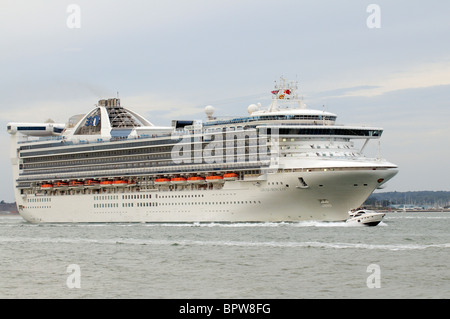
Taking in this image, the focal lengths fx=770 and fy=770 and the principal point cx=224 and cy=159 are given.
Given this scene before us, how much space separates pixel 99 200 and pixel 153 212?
10.2 meters

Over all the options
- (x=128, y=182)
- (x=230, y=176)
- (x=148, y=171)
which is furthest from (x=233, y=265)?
(x=128, y=182)

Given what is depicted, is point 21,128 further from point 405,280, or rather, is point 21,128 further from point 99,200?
point 405,280

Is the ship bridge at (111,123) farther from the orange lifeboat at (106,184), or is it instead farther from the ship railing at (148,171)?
the orange lifeboat at (106,184)

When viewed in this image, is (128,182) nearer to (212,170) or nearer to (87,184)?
(87,184)

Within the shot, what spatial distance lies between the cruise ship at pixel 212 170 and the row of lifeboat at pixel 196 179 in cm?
11

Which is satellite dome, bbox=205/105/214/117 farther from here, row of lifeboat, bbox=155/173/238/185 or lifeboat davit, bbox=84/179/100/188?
lifeboat davit, bbox=84/179/100/188

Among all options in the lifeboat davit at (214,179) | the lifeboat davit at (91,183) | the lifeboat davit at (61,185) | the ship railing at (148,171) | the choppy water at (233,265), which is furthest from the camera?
the lifeboat davit at (61,185)

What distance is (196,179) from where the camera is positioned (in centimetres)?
7238

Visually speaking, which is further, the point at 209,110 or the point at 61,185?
the point at 61,185

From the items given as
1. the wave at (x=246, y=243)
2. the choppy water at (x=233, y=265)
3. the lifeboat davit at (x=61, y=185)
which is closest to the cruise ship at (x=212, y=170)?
the lifeboat davit at (x=61, y=185)

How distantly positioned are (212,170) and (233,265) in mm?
33376

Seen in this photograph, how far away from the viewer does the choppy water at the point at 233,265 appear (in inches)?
1238
